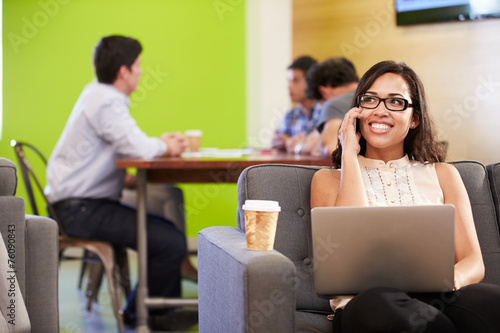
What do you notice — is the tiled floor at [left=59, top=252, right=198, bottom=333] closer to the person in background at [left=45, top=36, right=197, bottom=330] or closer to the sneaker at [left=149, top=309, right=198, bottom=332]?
the sneaker at [left=149, top=309, right=198, bottom=332]

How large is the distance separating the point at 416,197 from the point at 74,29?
412 cm

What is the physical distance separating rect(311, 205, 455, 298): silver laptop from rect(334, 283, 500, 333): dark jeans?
2.0 inches

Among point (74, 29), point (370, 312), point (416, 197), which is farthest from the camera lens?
point (74, 29)

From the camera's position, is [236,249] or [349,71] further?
[349,71]

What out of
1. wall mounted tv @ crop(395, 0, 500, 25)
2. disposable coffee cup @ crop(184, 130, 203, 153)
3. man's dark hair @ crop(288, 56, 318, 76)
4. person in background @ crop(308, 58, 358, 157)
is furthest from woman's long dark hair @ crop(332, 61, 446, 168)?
man's dark hair @ crop(288, 56, 318, 76)

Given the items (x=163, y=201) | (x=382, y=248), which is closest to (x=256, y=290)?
(x=382, y=248)

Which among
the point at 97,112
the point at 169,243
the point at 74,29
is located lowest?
the point at 169,243

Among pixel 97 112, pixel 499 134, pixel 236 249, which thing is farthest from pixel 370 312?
pixel 499 134

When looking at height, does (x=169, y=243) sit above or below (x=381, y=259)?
below

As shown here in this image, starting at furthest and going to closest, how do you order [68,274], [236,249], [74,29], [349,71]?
[74,29] < [68,274] < [349,71] < [236,249]

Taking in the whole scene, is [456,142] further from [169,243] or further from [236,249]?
[236,249]

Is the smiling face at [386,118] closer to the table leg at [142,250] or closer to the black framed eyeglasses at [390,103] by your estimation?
the black framed eyeglasses at [390,103]

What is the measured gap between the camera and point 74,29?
5160 mm

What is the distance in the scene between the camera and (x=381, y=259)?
1.40 metres
